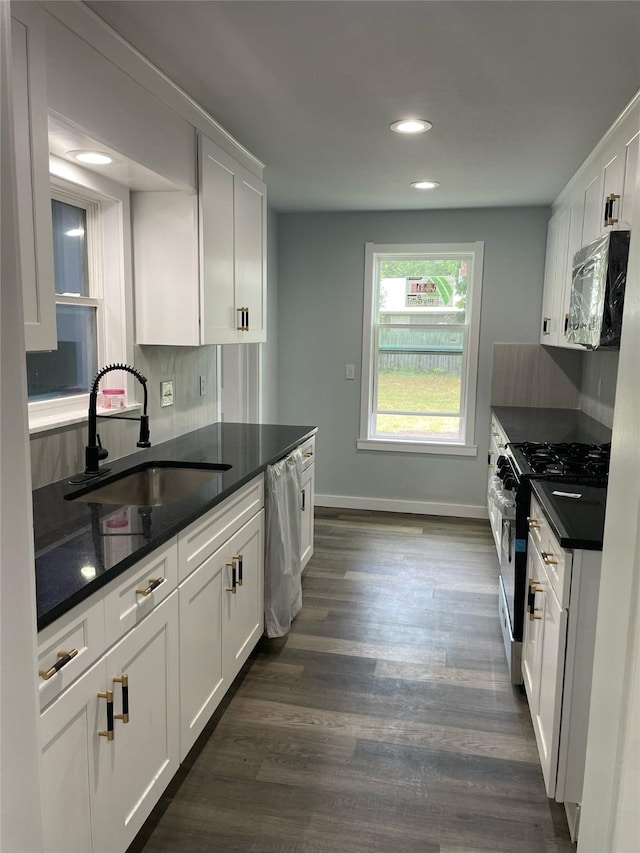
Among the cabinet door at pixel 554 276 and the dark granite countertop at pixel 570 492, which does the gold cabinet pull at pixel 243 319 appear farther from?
the cabinet door at pixel 554 276

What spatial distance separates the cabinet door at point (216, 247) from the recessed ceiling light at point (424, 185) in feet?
4.53

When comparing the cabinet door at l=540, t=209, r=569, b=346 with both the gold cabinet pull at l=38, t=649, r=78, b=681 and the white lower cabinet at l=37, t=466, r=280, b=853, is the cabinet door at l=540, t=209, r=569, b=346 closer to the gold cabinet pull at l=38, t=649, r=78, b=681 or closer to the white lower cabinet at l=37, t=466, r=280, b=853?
the white lower cabinet at l=37, t=466, r=280, b=853

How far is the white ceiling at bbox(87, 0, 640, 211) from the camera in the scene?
1863 millimetres

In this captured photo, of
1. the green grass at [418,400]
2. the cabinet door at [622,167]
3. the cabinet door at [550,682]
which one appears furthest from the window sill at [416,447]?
the cabinet door at [550,682]

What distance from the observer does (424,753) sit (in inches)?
87.1

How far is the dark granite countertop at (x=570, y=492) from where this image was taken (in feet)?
5.65

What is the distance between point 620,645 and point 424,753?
70.1 inches

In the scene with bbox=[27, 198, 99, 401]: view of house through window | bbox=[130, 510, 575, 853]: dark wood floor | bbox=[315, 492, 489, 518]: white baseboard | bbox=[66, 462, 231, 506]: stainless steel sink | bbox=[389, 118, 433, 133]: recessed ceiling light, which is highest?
bbox=[389, 118, 433, 133]: recessed ceiling light

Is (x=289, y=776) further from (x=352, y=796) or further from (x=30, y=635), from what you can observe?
(x=30, y=635)

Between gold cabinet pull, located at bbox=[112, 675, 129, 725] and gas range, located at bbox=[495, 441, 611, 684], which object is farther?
gas range, located at bbox=[495, 441, 611, 684]

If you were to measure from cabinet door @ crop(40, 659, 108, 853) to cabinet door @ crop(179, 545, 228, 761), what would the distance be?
0.46m

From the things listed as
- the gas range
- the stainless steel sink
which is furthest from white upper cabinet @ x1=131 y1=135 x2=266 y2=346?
the gas range

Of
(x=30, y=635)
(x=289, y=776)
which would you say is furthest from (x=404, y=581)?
(x=30, y=635)

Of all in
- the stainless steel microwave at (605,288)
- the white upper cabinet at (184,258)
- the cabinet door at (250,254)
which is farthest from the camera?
the cabinet door at (250,254)
